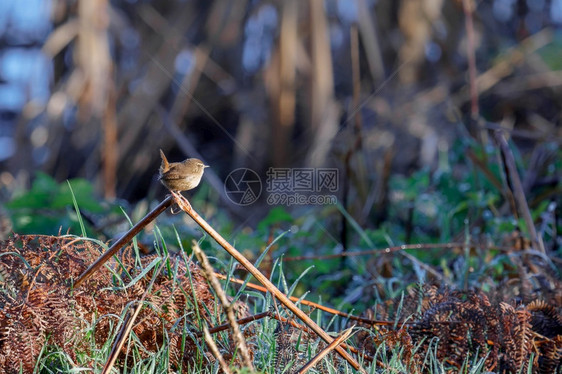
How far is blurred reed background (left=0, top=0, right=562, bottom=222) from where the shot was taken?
14.0ft

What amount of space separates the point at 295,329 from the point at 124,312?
14.7 inches

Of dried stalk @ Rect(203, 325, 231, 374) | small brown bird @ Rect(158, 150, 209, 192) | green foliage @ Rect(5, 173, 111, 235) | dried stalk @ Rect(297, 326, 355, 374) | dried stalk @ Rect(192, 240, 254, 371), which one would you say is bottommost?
green foliage @ Rect(5, 173, 111, 235)

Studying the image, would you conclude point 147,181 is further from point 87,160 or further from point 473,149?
point 473,149

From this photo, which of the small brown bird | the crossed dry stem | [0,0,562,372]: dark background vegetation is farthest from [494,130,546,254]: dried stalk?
the small brown bird

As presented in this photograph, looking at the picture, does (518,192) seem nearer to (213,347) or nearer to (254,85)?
(213,347)

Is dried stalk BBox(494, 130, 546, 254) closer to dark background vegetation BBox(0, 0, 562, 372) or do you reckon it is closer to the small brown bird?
dark background vegetation BBox(0, 0, 562, 372)

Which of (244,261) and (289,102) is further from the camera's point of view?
(289,102)

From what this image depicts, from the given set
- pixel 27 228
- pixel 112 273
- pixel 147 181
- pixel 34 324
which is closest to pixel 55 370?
pixel 34 324

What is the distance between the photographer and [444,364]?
4.88ft

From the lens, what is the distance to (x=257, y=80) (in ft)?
16.3

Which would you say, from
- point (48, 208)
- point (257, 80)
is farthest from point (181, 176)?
point (257, 80)

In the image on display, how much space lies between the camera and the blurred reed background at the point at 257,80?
14.0 feet

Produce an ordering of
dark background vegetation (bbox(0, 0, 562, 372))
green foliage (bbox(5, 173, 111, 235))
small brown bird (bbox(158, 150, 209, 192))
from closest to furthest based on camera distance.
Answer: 1. small brown bird (bbox(158, 150, 209, 192))
2. green foliage (bbox(5, 173, 111, 235))
3. dark background vegetation (bbox(0, 0, 562, 372))

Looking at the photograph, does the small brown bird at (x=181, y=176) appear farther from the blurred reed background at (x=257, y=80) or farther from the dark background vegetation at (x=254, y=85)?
the blurred reed background at (x=257, y=80)
